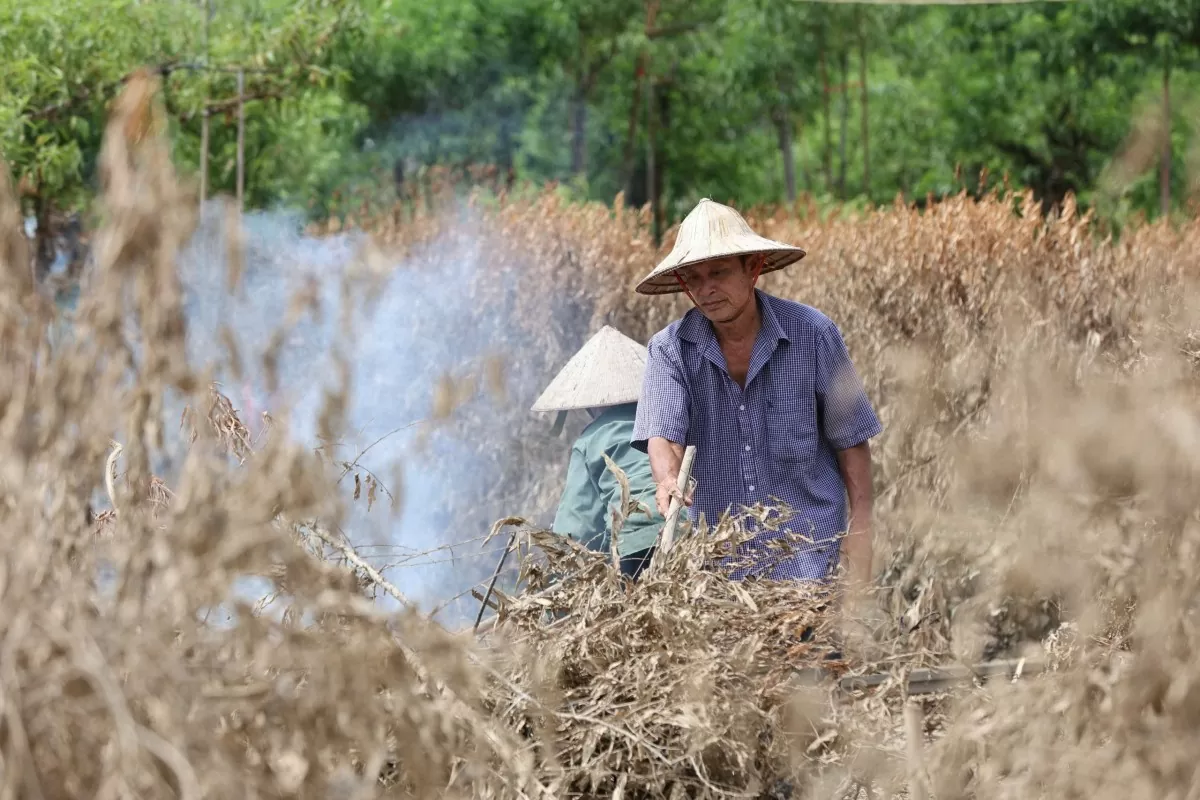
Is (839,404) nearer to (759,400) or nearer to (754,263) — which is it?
(759,400)

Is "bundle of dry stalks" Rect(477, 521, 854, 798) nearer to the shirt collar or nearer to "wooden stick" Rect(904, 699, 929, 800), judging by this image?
"wooden stick" Rect(904, 699, 929, 800)

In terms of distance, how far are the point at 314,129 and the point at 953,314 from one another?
971 centimetres

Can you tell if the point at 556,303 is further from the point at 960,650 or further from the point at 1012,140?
the point at 1012,140

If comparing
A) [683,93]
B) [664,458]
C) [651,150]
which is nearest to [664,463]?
[664,458]

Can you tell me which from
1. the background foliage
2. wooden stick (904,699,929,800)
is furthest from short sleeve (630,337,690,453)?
the background foliage

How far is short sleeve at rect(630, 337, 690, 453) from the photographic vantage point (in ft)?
13.6

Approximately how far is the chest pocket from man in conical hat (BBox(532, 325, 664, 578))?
1.30ft

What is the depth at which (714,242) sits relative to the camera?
14.2ft

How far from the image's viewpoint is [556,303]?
872 cm

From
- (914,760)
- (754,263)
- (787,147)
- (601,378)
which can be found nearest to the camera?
(914,760)

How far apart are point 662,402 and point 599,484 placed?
73cm

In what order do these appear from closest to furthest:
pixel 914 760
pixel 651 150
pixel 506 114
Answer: pixel 914 760
pixel 506 114
pixel 651 150

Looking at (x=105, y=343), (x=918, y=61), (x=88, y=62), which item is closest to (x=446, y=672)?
(x=105, y=343)

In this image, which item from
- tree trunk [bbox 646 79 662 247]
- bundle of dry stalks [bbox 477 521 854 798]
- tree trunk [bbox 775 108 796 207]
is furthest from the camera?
tree trunk [bbox 646 79 662 247]
